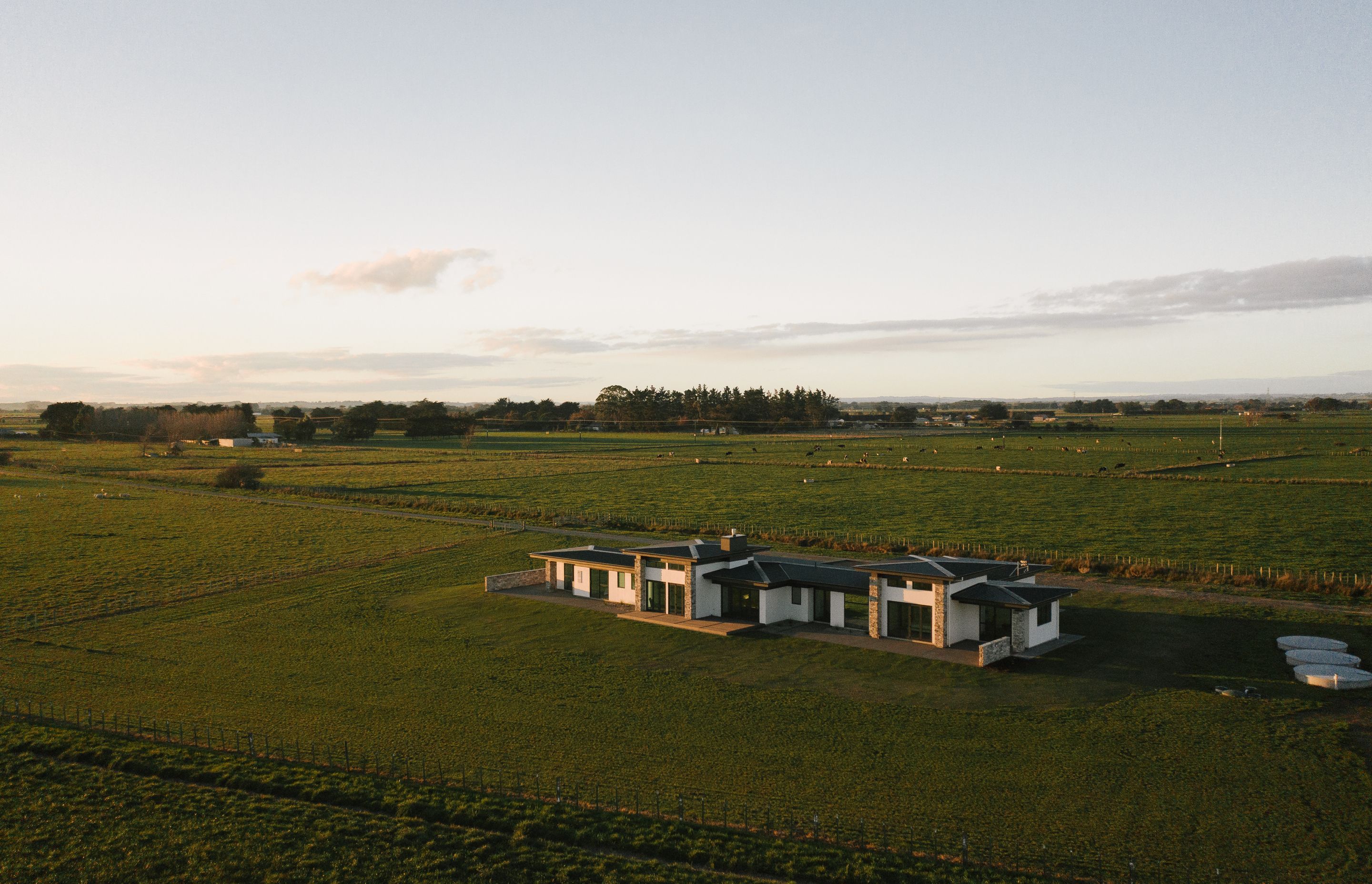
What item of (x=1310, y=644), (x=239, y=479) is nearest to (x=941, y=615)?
(x=1310, y=644)

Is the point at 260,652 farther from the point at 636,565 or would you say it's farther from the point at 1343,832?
the point at 1343,832

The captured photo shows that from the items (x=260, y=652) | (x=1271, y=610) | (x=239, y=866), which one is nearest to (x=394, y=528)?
(x=260, y=652)

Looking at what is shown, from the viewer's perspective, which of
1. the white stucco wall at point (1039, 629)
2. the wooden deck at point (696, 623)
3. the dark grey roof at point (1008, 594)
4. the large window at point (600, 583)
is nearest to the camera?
the dark grey roof at point (1008, 594)

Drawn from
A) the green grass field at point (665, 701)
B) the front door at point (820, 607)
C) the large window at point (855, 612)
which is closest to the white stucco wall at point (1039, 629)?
the green grass field at point (665, 701)

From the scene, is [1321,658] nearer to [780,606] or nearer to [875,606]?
[875,606]

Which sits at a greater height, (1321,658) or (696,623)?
(1321,658)

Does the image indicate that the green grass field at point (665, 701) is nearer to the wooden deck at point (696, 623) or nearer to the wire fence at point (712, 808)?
the wire fence at point (712, 808)
